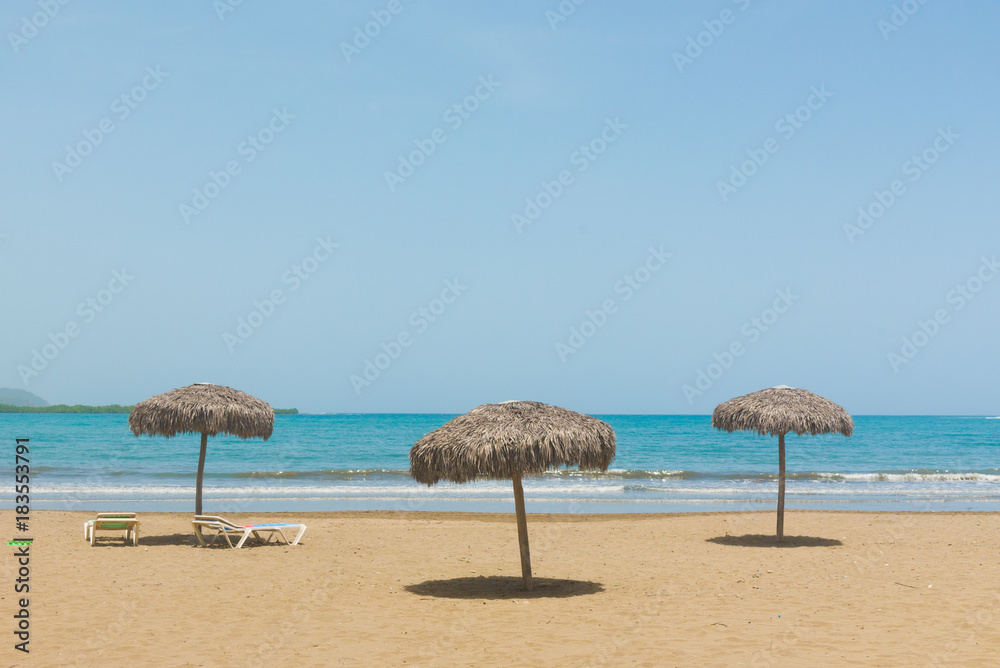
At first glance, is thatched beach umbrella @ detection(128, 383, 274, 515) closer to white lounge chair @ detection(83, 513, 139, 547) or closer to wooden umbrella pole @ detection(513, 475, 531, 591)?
white lounge chair @ detection(83, 513, 139, 547)

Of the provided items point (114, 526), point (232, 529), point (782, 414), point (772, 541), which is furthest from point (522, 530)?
point (114, 526)

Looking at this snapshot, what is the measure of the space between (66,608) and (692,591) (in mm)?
6905

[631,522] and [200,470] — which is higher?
[200,470]

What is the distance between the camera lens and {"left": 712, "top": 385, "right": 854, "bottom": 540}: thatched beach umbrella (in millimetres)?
13305

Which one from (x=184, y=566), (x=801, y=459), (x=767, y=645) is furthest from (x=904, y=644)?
(x=801, y=459)

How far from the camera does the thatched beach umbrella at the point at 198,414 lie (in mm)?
14094

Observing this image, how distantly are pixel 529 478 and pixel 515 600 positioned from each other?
24219 millimetres

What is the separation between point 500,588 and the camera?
10.3 m

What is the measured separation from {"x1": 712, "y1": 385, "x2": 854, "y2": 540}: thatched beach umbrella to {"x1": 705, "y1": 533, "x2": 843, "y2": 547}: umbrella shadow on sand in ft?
3.33

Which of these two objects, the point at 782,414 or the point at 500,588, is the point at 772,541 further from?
the point at 500,588

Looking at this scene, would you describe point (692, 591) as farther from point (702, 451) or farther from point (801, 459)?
point (702, 451)

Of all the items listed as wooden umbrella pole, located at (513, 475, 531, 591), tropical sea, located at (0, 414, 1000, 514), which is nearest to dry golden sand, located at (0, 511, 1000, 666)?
wooden umbrella pole, located at (513, 475, 531, 591)

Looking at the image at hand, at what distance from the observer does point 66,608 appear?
8.77m

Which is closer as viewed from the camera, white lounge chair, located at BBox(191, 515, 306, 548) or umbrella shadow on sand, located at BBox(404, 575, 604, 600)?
umbrella shadow on sand, located at BBox(404, 575, 604, 600)
